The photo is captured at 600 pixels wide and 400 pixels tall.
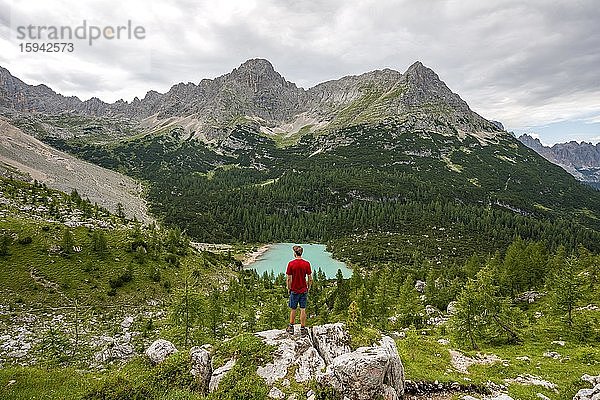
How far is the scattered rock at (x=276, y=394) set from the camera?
13.1 meters

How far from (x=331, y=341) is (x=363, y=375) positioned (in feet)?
8.78

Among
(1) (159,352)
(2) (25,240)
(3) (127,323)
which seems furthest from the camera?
(2) (25,240)

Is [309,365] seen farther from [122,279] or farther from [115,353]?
[122,279]

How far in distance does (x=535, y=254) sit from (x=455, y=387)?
4564 cm

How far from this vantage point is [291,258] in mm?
127438

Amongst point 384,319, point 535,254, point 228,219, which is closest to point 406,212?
point 228,219

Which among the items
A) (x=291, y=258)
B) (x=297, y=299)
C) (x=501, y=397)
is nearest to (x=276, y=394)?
(x=297, y=299)

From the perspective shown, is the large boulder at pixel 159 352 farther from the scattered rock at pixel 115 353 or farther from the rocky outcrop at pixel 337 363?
the scattered rock at pixel 115 353

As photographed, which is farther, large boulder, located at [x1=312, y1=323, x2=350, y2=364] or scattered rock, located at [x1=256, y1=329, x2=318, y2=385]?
large boulder, located at [x1=312, y1=323, x2=350, y2=364]

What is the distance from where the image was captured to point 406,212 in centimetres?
17050

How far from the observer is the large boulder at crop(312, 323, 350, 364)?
14.9m

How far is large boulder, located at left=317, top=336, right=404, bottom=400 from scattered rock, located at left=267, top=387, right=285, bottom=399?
152cm

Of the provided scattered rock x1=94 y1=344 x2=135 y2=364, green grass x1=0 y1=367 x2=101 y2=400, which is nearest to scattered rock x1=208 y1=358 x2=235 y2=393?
green grass x1=0 y1=367 x2=101 y2=400

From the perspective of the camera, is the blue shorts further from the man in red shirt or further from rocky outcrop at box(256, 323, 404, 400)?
rocky outcrop at box(256, 323, 404, 400)
